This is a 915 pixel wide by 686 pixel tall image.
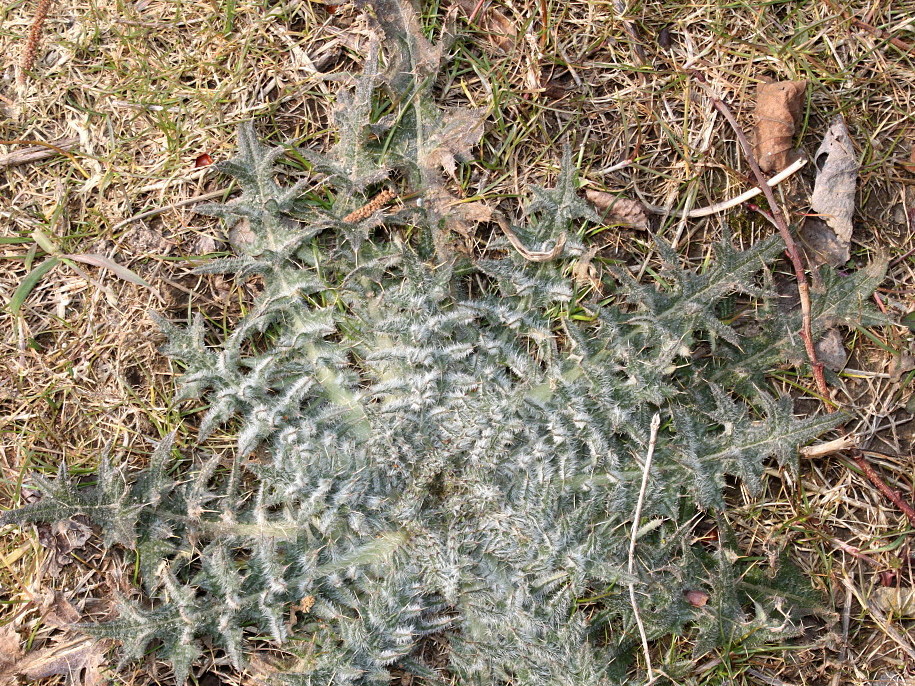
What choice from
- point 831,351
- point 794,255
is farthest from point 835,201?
point 831,351

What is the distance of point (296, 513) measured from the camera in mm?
2584

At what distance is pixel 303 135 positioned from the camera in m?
2.98

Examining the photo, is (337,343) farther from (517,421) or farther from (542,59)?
(542,59)

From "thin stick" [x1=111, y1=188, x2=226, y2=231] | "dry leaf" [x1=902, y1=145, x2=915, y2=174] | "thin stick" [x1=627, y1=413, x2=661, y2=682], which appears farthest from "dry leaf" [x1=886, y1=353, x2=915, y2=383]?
"thin stick" [x1=111, y1=188, x2=226, y2=231]

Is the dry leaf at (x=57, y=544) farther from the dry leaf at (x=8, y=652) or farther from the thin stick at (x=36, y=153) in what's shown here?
the thin stick at (x=36, y=153)

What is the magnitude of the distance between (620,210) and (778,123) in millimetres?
720

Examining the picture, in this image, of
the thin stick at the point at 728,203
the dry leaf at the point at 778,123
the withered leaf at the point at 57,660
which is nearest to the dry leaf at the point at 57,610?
the withered leaf at the point at 57,660

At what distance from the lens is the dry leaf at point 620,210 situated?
2896 millimetres

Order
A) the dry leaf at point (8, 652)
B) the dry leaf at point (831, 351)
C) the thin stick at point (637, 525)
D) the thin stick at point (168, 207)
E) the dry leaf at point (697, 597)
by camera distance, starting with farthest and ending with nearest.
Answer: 1. the thin stick at point (168, 207)
2. the dry leaf at point (831, 351)
3. the dry leaf at point (8, 652)
4. the dry leaf at point (697, 597)
5. the thin stick at point (637, 525)

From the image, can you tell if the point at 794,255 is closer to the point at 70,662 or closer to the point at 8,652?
the point at 70,662

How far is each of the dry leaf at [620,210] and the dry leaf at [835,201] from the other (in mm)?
669

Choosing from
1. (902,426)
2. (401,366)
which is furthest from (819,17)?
(401,366)

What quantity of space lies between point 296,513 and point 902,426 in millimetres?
2377

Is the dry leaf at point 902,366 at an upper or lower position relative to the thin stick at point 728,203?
lower
